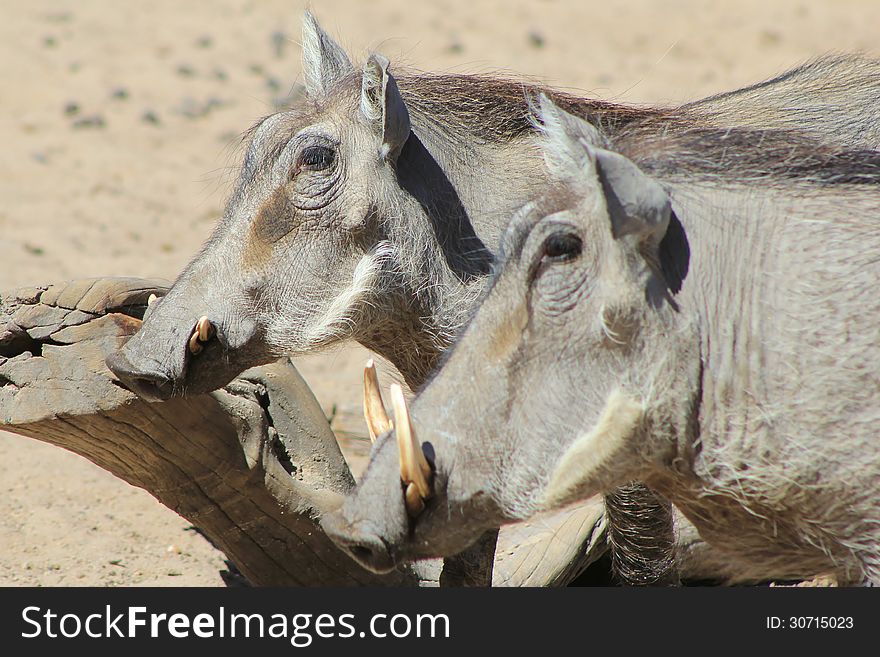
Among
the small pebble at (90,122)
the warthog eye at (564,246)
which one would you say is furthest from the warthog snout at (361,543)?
the small pebble at (90,122)

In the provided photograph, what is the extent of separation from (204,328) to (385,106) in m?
0.72

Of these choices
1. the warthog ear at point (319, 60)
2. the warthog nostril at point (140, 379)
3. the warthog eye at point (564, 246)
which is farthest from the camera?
the warthog ear at point (319, 60)

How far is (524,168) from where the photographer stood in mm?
3336

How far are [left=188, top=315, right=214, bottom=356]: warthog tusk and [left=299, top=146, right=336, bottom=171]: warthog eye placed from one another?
0.49 metres

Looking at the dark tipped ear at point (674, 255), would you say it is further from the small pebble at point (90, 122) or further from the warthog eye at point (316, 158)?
the small pebble at point (90, 122)

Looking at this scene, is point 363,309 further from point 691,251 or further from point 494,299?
point 691,251

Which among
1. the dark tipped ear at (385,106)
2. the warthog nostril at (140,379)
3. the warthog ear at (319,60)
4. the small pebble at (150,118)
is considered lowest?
the warthog nostril at (140,379)

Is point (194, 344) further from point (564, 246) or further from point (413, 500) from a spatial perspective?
point (564, 246)

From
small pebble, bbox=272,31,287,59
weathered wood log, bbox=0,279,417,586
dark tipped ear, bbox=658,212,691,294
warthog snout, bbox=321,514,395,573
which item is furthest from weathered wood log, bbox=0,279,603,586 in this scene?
small pebble, bbox=272,31,287,59

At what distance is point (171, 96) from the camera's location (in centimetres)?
804

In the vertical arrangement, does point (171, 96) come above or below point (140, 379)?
above

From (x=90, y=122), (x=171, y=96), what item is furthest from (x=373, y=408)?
(x=171, y=96)

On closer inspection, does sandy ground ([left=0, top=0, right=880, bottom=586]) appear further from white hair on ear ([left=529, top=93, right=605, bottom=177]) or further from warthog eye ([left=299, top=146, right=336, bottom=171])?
white hair on ear ([left=529, top=93, right=605, bottom=177])

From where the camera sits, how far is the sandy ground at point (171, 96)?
3857 millimetres
